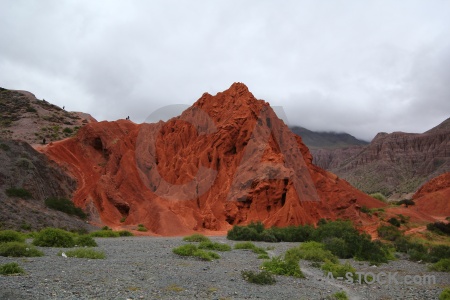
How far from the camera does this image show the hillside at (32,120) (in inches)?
2242

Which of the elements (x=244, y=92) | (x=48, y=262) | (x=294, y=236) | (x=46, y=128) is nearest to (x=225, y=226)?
(x=294, y=236)

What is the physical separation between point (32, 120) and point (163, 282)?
6166cm

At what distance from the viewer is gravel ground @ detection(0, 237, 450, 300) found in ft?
30.3

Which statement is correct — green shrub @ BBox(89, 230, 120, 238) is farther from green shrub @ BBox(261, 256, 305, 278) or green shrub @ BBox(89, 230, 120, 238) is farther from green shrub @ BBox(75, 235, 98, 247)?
green shrub @ BBox(261, 256, 305, 278)

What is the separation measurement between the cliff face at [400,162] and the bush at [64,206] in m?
88.7

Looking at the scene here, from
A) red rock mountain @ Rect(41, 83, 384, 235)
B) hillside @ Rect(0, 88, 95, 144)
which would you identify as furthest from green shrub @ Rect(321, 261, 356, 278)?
hillside @ Rect(0, 88, 95, 144)

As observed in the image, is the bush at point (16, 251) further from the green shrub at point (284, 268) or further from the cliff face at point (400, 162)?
the cliff face at point (400, 162)

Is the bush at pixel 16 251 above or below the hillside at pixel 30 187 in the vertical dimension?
below

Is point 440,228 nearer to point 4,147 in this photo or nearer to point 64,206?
point 64,206

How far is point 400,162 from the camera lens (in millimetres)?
127500

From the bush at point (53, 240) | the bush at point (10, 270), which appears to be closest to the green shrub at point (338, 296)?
the bush at point (10, 270)

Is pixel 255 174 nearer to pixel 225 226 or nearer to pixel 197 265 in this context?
pixel 225 226

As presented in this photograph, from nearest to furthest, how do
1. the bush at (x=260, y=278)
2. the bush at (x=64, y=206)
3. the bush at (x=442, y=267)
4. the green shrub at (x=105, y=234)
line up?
1. the bush at (x=260, y=278)
2. the bush at (x=442, y=267)
3. the green shrub at (x=105, y=234)
4. the bush at (x=64, y=206)

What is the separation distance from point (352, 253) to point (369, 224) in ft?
64.8
